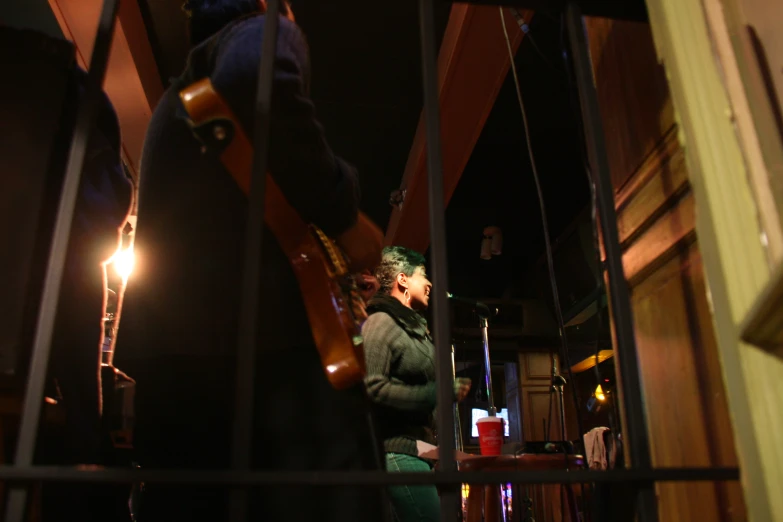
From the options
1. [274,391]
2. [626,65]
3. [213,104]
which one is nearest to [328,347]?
[274,391]

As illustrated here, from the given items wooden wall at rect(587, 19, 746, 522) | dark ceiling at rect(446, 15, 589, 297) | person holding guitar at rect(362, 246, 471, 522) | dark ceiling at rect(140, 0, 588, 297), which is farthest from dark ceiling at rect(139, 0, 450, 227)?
wooden wall at rect(587, 19, 746, 522)

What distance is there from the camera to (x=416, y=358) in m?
2.12

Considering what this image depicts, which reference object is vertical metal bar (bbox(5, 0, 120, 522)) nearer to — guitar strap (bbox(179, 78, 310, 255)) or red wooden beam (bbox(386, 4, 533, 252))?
guitar strap (bbox(179, 78, 310, 255))

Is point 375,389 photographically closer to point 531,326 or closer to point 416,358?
point 416,358

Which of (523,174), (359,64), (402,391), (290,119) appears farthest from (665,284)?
(523,174)

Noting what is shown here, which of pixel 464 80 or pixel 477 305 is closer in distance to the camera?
pixel 477 305

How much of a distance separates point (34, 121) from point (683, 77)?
88 centimetres

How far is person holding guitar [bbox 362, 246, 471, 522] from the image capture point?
6.12ft

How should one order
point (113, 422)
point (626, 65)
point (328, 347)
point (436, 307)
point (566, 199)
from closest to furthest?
point (436, 307), point (328, 347), point (113, 422), point (626, 65), point (566, 199)

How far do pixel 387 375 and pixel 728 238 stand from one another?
59.0 inches

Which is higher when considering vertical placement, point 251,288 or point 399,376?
point 399,376

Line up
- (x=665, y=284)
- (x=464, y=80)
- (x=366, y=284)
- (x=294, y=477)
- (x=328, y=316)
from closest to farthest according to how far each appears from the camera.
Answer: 1. (x=294, y=477)
2. (x=328, y=316)
3. (x=665, y=284)
4. (x=366, y=284)
5. (x=464, y=80)

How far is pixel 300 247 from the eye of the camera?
0.94 m

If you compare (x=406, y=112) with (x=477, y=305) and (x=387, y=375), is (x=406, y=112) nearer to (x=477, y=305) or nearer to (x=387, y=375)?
(x=477, y=305)
